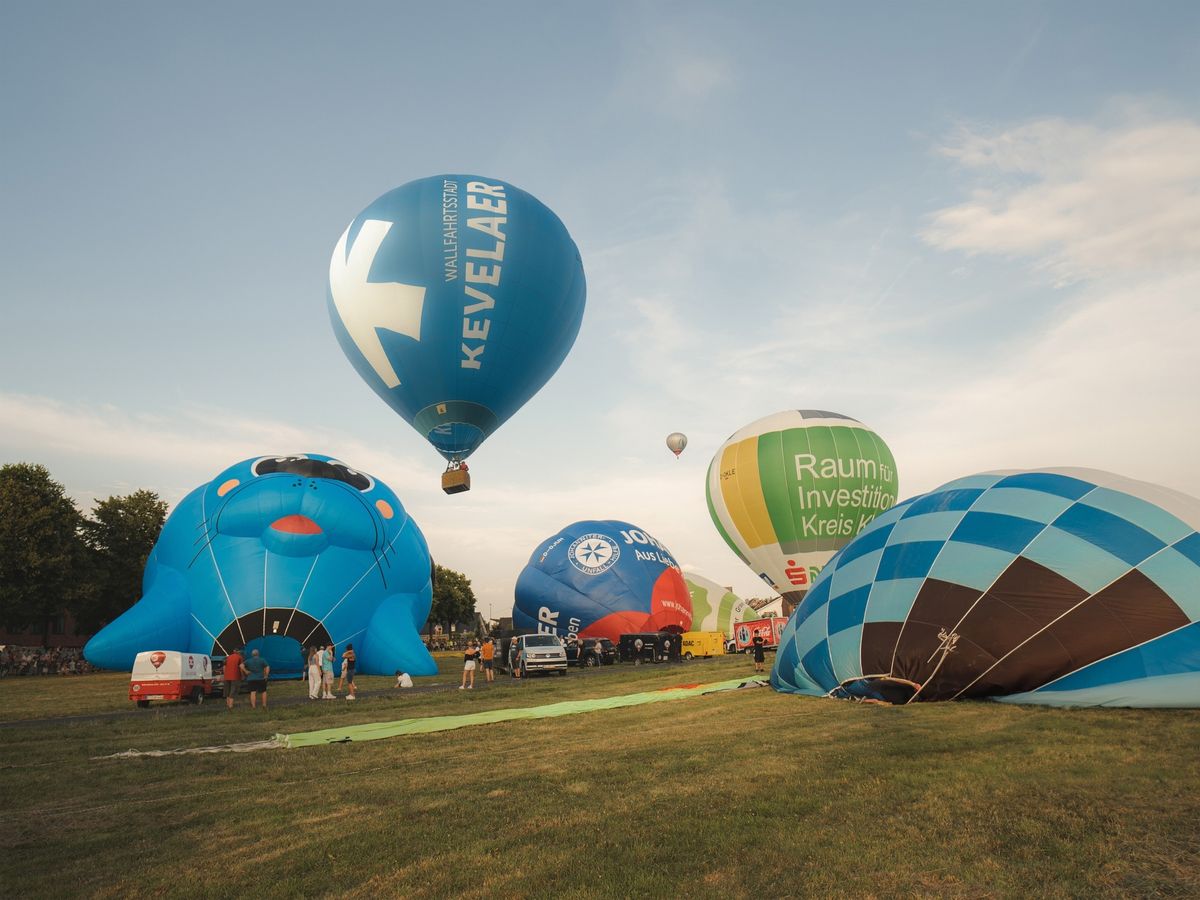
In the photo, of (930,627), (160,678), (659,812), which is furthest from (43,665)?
(659,812)

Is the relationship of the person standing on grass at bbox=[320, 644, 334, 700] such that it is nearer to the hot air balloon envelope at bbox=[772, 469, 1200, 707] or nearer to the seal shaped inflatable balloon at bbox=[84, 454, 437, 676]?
the seal shaped inflatable balloon at bbox=[84, 454, 437, 676]

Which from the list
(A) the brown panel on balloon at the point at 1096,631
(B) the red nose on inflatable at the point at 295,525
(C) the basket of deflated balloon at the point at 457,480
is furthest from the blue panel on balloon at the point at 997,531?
(B) the red nose on inflatable at the point at 295,525

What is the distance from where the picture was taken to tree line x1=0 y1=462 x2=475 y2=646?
117 ft

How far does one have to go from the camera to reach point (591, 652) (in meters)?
27.0

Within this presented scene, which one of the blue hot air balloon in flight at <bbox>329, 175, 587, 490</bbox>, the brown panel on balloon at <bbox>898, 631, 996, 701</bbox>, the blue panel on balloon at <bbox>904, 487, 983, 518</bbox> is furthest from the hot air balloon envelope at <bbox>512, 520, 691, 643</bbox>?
the brown panel on balloon at <bbox>898, 631, 996, 701</bbox>

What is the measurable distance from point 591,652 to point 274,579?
36.2ft

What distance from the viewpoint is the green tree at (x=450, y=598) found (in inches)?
3115

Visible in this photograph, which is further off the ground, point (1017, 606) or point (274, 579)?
point (274, 579)

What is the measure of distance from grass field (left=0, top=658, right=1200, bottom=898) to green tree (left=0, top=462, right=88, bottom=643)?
32.2 m

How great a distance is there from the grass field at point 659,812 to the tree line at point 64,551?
32.4 meters

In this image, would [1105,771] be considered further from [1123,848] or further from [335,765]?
[335,765]

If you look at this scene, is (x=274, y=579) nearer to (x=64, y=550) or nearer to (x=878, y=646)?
(x=878, y=646)

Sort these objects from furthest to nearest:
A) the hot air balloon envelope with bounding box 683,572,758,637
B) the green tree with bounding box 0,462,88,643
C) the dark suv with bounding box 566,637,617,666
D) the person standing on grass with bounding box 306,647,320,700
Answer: the hot air balloon envelope with bounding box 683,572,758,637 < the green tree with bounding box 0,462,88,643 < the dark suv with bounding box 566,637,617,666 < the person standing on grass with bounding box 306,647,320,700

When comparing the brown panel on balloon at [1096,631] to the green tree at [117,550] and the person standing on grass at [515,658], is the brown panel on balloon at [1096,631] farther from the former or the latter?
the green tree at [117,550]
